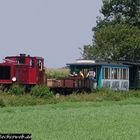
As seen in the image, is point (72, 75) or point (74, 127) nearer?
point (74, 127)

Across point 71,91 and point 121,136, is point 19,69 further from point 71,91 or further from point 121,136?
point 121,136

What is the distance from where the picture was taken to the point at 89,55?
64.7m

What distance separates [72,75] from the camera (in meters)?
41.5

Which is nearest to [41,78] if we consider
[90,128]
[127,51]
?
[90,128]

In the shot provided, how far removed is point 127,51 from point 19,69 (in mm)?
28278

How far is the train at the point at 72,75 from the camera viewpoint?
116 feet

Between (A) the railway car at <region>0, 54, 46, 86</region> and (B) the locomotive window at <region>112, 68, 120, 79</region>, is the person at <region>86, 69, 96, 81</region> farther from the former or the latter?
(A) the railway car at <region>0, 54, 46, 86</region>

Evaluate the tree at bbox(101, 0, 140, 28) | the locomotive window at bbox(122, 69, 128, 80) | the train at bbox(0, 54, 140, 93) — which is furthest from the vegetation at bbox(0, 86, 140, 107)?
the tree at bbox(101, 0, 140, 28)

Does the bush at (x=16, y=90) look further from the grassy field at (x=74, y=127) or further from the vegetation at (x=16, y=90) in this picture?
the grassy field at (x=74, y=127)

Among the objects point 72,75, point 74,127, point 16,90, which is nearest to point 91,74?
point 72,75

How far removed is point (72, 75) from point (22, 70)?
655cm

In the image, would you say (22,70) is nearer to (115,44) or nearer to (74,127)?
(74,127)

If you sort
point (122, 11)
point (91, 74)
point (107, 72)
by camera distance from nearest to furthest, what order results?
point (91, 74), point (107, 72), point (122, 11)

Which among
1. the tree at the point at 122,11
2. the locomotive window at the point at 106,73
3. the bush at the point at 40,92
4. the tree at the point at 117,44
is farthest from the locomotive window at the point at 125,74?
the tree at the point at 122,11
